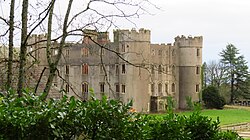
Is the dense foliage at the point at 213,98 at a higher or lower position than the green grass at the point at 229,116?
higher

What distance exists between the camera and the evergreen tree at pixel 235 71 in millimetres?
63250

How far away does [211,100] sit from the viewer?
54.1 meters

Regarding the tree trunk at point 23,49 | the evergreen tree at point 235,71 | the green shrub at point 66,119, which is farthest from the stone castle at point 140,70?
the green shrub at point 66,119

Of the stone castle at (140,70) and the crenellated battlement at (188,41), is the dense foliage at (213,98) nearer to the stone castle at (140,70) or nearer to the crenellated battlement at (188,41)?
the stone castle at (140,70)

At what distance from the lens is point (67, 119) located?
4.98m

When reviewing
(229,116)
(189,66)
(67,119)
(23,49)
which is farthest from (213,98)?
(67,119)

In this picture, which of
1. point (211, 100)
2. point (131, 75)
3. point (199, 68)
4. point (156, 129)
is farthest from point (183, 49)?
point (156, 129)

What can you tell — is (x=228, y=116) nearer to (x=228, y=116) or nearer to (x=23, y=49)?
(x=228, y=116)

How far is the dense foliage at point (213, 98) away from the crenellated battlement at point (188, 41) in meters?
5.23

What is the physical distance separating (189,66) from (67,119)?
49.4 meters

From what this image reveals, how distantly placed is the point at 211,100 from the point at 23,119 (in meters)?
50.6

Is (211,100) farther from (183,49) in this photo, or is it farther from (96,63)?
(96,63)

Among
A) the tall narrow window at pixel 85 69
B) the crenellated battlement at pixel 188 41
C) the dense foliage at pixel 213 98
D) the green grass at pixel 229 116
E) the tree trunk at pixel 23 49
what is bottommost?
the green grass at pixel 229 116

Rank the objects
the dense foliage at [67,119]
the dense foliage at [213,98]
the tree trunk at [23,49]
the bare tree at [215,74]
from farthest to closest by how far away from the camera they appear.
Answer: the bare tree at [215,74], the dense foliage at [213,98], the tree trunk at [23,49], the dense foliage at [67,119]
